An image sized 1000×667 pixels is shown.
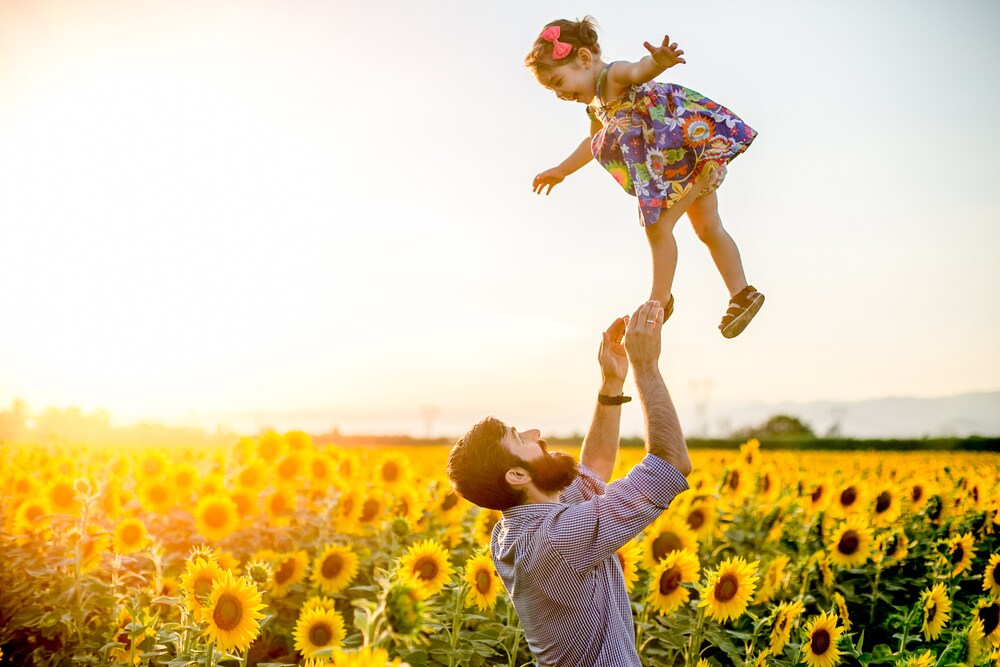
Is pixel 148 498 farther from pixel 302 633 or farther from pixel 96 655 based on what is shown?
pixel 302 633

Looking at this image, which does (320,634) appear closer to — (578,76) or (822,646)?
(822,646)

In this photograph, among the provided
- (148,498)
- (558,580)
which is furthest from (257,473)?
(558,580)

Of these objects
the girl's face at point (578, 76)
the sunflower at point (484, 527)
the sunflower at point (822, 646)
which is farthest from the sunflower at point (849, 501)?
the girl's face at point (578, 76)

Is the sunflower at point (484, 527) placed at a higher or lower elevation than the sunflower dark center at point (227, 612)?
higher

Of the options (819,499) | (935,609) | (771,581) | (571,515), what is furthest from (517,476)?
(819,499)

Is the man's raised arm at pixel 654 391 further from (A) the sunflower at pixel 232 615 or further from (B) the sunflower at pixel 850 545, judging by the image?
(B) the sunflower at pixel 850 545

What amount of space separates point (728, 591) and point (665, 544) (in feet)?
2.87

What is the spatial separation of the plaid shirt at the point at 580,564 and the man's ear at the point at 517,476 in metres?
0.08

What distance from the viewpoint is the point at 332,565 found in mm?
4805

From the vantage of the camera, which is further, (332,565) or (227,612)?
(332,565)

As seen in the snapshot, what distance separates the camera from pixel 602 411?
3.49 m

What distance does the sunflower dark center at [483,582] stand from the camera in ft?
13.2

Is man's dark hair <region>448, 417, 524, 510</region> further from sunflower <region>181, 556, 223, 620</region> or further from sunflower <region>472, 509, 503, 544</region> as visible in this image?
sunflower <region>472, 509, 503, 544</region>

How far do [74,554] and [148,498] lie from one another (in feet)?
3.64
